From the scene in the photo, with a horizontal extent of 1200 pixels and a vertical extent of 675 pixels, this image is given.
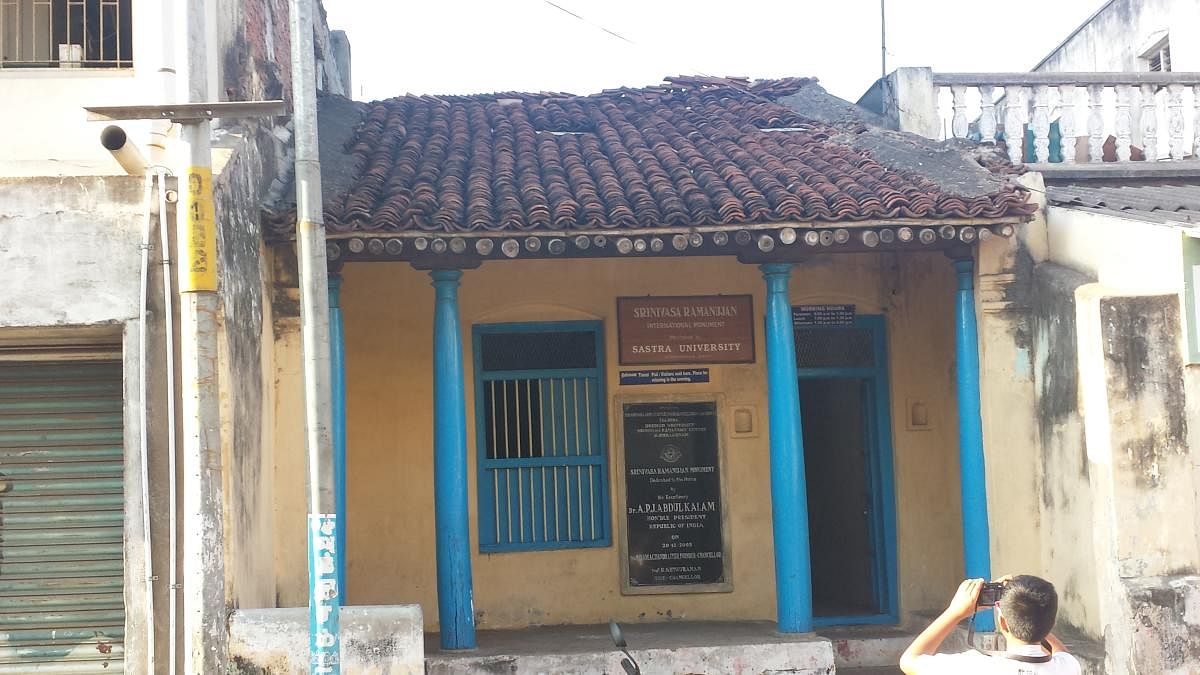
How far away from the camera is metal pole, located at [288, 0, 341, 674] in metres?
5.82

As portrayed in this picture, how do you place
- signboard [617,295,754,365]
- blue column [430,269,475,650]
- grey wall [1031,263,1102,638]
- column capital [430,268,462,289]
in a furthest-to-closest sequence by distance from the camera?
signboard [617,295,754,365] → column capital [430,268,462,289] → blue column [430,269,475,650] → grey wall [1031,263,1102,638]

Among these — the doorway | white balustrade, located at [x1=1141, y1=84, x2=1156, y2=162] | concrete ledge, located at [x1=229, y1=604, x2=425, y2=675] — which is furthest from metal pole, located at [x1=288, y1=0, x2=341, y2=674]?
white balustrade, located at [x1=1141, y1=84, x2=1156, y2=162]

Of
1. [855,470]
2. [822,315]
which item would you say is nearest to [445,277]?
[822,315]

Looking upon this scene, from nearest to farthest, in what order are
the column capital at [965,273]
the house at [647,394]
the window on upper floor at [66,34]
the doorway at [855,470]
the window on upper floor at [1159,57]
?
the window on upper floor at [66,34] < the column capital at [965,273] < the house at [647,394] < the doorway at [855,470] < the window on upper floor at [1159,57]

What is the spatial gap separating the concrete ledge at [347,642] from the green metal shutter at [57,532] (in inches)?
38.0

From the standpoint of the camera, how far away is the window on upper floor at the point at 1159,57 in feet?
47.4

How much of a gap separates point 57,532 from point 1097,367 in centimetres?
597

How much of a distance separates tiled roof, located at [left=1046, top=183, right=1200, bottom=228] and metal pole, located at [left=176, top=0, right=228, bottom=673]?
547cm

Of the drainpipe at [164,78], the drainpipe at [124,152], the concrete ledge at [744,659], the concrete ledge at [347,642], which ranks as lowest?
the concrete ledge at [744,659]

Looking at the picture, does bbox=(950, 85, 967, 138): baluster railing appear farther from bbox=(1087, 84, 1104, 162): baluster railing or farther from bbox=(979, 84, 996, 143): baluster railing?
bbox=(1087, 84, 1104, 162): baluster railing

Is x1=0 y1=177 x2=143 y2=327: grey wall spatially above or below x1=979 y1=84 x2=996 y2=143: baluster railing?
below

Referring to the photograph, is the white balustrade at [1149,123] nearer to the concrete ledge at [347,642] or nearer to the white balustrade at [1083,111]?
the white balustrade at [1083,111]

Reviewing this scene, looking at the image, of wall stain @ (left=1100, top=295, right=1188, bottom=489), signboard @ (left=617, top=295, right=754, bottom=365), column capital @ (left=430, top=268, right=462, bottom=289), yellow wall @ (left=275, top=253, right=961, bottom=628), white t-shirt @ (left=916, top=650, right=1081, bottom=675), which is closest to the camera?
white t-shirt @ (left=916, top=650, right=1081, bottom=675)

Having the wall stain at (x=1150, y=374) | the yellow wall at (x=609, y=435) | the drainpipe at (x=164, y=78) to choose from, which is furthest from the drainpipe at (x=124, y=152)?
the wall stain at (x=1150, y=374)
